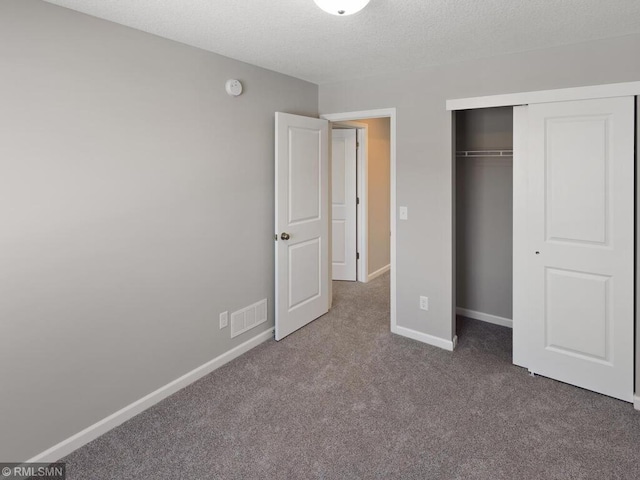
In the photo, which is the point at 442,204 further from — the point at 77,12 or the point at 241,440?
the point at 77,12

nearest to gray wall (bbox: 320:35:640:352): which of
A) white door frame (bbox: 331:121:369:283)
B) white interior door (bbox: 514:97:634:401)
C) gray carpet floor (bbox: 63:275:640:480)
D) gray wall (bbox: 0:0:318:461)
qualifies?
white interior door (bbox: 514:97:634:401)

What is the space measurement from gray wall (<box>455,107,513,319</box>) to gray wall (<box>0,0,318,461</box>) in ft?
6.86

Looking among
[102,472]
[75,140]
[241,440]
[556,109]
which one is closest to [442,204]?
[556,109]

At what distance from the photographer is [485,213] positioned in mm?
3723

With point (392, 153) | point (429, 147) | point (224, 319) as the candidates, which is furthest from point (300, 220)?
point (429, 147)

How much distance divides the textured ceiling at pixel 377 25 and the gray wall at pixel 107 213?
0.23 metres

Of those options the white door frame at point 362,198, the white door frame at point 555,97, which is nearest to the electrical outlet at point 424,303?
the white door frame at point 555,97

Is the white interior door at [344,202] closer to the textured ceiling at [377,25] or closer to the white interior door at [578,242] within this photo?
the textured ceiling at [377,25]

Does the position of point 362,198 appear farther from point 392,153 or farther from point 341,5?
point 341,5

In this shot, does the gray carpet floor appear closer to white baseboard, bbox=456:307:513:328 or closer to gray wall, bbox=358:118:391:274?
white baseboard, bbox=456:307:513:328

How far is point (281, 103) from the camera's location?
11.0ft

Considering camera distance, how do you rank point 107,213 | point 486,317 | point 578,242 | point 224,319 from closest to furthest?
point 107,213 → point 578,242 → point 224,319 → point 486,317

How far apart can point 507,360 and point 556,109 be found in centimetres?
187

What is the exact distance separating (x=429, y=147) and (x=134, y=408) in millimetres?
2833
